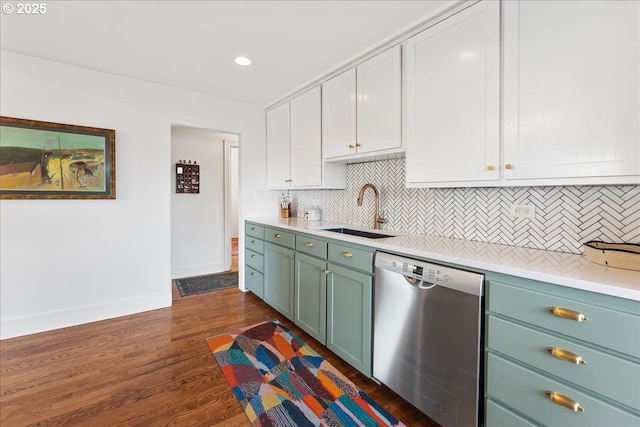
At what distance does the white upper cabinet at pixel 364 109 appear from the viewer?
2.00m

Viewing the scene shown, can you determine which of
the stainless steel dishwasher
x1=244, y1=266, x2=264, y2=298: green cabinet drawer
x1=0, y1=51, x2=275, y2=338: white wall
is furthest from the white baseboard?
the stainless steel dishwasher

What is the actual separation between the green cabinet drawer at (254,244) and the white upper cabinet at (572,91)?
7.89 ft

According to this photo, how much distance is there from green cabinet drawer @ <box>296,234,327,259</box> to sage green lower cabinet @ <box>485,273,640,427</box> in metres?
1.17

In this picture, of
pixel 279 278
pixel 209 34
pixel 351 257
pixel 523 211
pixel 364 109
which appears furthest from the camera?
pixel 279 278

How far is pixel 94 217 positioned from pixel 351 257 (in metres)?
2.57

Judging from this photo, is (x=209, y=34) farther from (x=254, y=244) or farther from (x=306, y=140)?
(x=254, y=244)

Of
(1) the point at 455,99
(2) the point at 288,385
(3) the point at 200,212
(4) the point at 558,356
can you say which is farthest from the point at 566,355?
(3) the point at 200,212

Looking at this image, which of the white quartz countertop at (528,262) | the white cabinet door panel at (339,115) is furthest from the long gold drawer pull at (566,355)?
the white cabinet door panel at (339,115)

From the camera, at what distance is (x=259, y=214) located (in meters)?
3.75

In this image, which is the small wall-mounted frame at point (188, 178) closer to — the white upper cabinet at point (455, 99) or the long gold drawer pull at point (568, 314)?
the white upper cabinet at point (455, 99)

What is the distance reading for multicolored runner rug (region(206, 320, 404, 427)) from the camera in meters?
1.56

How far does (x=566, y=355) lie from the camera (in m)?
1.03

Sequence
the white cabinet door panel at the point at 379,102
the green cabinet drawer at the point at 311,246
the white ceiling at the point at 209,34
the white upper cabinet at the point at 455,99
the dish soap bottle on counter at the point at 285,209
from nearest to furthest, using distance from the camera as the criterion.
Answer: the white upper cabinet at the point at 455,99 < the white ceiling at the point at 209,34 < the white cabinet door panel at the point at 379,102 < the green cabinet drawer at the point at 311,246 < the dish soap bottle on counter at the point at 285,209

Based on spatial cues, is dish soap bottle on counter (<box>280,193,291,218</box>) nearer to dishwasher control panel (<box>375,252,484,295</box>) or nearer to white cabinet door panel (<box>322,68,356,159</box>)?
white cabinet door panel (<box>322,68,356,159</box>)
